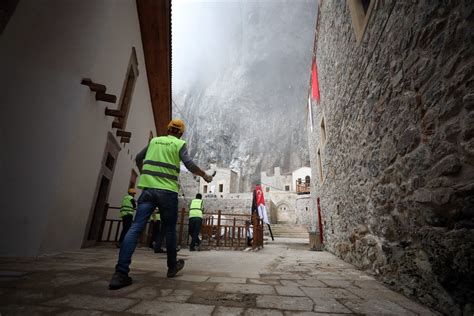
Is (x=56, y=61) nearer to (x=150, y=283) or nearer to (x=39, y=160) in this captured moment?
(x=39, y=160)

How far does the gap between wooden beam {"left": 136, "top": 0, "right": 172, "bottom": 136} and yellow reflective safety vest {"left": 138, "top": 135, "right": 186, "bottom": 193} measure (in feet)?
18.9

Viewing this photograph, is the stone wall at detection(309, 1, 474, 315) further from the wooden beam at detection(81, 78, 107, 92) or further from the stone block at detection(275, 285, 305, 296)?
the wooden beam at detection(81, 78, 107, 92)

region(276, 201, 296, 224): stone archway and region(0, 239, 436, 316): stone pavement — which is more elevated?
region(276, 201, 296, 224): stone archway

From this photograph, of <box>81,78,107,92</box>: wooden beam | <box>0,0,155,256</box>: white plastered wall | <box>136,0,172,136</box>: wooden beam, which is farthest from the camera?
<box>136,0,172,136</box>: wooden beam

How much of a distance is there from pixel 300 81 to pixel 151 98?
4610cm

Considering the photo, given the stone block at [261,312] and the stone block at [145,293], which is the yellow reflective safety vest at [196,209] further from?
the stone block at [261,312]

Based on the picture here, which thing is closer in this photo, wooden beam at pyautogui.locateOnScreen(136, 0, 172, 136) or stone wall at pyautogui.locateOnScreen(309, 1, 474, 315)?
stone wall at pyautogui.locateOnScreen(309, 1, 474, 315)

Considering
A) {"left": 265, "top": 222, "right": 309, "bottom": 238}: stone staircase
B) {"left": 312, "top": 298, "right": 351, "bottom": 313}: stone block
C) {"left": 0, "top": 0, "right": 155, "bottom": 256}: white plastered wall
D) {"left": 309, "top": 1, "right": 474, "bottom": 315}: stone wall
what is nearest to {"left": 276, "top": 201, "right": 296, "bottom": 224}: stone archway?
{"left": 265, "top": 222, "right": 309, "bottom": 238}: stone staircase

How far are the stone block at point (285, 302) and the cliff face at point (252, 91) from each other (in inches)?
1616

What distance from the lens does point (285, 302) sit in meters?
1.76

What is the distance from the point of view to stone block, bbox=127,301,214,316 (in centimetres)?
143

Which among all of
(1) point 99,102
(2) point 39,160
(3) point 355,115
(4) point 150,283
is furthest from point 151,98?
(4) point 150,283

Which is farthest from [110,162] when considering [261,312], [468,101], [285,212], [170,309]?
[285,212]

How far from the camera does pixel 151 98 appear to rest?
11031 mm
